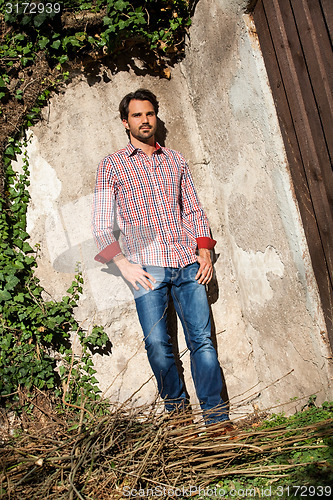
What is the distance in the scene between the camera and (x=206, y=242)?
3467mm

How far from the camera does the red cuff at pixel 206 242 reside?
3459 mm

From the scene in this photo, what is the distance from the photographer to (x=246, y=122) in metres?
3.15

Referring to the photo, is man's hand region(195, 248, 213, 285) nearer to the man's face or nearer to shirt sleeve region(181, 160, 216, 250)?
shirt sleeve region(181, 160, 216, 250)

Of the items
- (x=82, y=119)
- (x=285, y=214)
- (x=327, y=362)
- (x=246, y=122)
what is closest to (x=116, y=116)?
(x=82, y=119)

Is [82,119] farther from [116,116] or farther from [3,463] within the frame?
[3,463]

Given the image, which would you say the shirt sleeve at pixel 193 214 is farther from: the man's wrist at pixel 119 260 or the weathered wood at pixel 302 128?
the weathered wood at pixel 302 128

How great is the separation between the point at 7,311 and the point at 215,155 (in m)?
1.98

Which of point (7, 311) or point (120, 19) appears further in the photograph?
point (120, 19)

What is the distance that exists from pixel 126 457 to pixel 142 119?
227 cm

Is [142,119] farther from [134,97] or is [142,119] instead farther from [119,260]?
[119,260]

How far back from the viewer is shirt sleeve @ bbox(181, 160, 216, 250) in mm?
3498

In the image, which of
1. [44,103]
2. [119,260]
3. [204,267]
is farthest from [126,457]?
[44,103]

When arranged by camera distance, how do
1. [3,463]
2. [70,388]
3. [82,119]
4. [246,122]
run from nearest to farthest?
[3,463] → [246,122] → [70,388] → [82,119]

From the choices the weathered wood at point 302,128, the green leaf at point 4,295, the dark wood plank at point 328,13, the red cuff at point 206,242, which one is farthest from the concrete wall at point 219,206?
the dark wood plank at point 328,13
